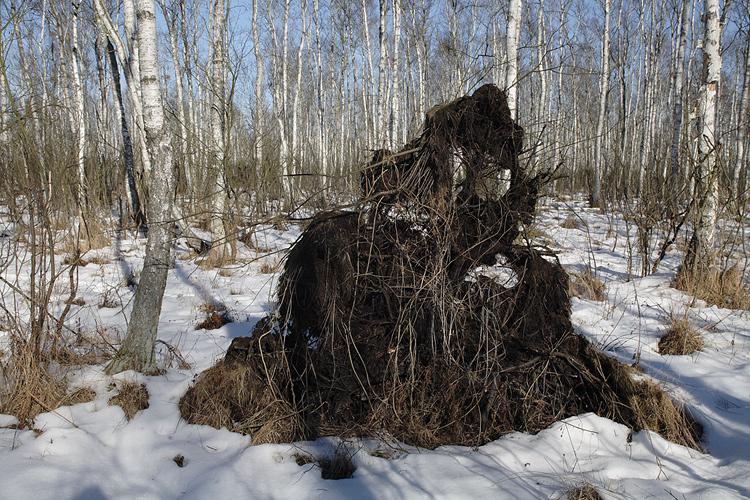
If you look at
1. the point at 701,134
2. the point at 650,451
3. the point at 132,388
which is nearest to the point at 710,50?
the point at 701,134

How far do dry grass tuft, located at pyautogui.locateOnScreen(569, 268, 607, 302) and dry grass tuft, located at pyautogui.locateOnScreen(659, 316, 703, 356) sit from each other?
1.31 metres

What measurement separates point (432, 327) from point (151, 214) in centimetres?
221

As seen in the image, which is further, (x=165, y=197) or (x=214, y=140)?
(x=214, y=140)

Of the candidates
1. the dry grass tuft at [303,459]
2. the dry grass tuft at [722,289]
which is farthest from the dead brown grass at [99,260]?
the dry grass tuft at [722,289]

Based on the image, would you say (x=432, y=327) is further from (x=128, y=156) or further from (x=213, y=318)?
(x=128, y=156)

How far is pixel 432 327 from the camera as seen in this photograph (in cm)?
301

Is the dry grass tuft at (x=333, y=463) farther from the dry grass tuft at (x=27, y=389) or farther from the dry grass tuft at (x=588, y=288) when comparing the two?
the dry grass tuft at (x=588, y=288)

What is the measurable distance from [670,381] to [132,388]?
12.6ft

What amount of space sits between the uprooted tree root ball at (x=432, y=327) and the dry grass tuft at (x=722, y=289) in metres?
2.70

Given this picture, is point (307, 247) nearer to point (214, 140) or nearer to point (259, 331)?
point (259, 331)

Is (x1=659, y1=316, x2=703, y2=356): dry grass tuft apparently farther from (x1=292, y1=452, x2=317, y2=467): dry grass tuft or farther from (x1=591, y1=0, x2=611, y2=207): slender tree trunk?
(x1=591, y1=0, x2=611, y2=207): slender tree trunk

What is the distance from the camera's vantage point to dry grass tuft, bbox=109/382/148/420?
122 inches

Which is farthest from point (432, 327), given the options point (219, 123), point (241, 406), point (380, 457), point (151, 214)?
point (219, 123)

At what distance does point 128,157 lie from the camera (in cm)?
924
